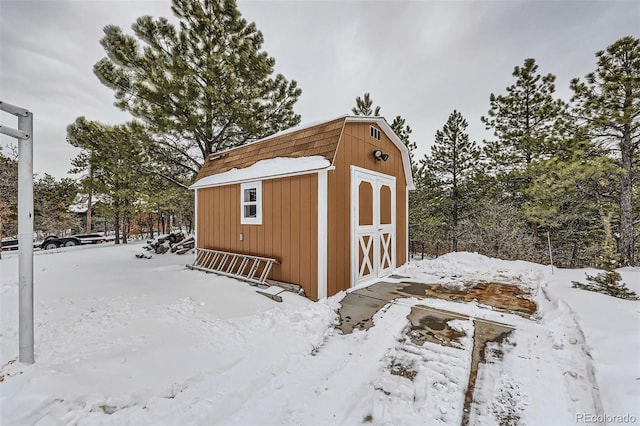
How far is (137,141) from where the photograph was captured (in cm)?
861

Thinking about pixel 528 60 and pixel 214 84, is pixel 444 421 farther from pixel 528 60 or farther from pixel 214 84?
pixel 528 60

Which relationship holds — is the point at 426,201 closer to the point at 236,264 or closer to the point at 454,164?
the point at 454,164

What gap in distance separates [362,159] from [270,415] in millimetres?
4594

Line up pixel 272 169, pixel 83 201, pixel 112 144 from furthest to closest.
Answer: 1. pixel 83 201
2. pixel 112 144
3. pixel 272 169

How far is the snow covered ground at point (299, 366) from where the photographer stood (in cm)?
183

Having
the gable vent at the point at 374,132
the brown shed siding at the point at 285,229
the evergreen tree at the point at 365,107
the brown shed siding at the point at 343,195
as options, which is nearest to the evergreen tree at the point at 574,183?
the gable vent at the point at 374,132

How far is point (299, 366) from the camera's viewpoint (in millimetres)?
2480

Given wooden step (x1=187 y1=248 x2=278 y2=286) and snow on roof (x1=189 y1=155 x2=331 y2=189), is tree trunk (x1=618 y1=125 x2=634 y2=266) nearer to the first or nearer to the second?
snow on roof (x1=189 y1=155 x2=331 y2=189)

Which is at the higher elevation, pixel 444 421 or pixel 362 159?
pixel 362 159

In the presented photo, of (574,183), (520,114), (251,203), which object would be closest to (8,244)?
(251,203)

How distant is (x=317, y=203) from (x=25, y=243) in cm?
342

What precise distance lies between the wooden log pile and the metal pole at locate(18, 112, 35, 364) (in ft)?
26.4

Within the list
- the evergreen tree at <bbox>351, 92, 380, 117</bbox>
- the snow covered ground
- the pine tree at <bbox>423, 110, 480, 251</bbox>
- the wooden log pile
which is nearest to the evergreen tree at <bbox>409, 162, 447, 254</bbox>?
the pine tree at <bbox>423, 110, 480, 251</bbox>

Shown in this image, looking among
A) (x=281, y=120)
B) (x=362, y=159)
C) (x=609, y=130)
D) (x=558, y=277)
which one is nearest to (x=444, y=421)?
(x=362, y=159)
